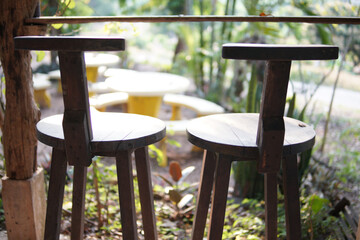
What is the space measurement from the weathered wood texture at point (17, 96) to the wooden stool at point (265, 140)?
79 cm

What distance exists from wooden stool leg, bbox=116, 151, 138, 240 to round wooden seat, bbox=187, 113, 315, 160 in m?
0.24

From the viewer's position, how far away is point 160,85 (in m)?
3.78

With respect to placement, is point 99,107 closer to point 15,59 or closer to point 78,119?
point 15,59

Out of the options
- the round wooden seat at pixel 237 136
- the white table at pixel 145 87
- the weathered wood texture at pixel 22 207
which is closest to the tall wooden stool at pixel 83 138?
the round wooden seat at pixel 237 136

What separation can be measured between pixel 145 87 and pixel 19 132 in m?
2.00

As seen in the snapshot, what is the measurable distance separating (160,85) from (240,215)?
1.68 meters

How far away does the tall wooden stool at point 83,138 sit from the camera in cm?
112

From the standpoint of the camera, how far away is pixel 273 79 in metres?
1.11

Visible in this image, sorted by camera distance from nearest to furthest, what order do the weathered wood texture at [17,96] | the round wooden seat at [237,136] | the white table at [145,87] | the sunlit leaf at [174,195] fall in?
the round wooden seat at [237,136], the weathered wood texture at [17,96], the sunlit leaf at [174,195], the white table at [145,87]

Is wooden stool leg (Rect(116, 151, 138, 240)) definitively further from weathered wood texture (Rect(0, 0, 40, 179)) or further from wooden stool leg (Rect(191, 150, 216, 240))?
weathered wood texture (Rect(0, 0, 40, 179))

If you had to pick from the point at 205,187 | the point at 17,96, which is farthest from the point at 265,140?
the point at 17,96

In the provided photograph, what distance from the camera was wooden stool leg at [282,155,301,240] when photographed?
133 cm

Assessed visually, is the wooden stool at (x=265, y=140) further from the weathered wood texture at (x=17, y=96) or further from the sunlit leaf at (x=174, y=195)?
the weathered wood texture at (x=17, y=96)

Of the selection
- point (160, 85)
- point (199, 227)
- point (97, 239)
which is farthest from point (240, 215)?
point (160, 85)
